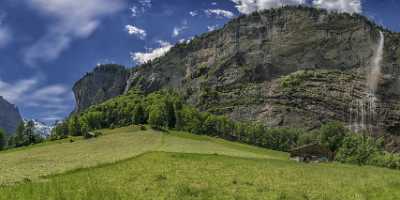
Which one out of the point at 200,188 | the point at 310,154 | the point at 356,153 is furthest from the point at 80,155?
the point at 356,153

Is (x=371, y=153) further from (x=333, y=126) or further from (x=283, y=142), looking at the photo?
(x=283, y=142)

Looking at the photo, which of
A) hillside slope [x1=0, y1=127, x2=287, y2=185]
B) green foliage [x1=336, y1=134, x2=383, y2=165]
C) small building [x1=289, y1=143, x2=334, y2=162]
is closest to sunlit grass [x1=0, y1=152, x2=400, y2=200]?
hillside slope [x1=0, y1=127, x2=287, y2=185]

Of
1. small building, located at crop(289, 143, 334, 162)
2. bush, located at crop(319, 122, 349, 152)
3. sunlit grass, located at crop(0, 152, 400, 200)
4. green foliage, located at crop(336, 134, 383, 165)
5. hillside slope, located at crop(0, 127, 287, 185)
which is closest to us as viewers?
sunlit grass, located at crop(0, 152, 400, 200)

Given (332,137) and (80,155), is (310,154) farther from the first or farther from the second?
(332,137)

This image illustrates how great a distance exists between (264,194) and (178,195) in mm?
5756

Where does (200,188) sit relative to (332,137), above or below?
below

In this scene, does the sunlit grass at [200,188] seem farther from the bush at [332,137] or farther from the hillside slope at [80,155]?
the bush at [332,137]

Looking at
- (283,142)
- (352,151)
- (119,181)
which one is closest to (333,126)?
(283,142)

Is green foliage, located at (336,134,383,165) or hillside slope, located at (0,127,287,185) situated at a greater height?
hillside slope, located at (0,127,287,185)

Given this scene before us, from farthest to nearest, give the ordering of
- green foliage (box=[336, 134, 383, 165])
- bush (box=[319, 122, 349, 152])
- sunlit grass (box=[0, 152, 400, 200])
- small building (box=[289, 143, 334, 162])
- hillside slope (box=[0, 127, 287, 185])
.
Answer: bush (box=[319, 122, 349, 152]), green foliage (box=[336, 134, 383, 165]), small building (box=[289, 143, 334, 162]), hillside slope (box=[0, 127, 287, 185]), sunlit grass (box=[0, 152, 400, 200])

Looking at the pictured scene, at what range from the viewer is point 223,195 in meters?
26.8

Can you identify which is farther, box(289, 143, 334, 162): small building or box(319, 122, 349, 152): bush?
box(319, 122, 349, 152): bush

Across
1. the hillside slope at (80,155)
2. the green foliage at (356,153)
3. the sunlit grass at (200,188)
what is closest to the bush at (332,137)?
the green foliage at (356,153)

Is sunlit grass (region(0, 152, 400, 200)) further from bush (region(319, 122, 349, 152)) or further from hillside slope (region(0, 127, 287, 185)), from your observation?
bush (region(319, 122, 349, 152))
